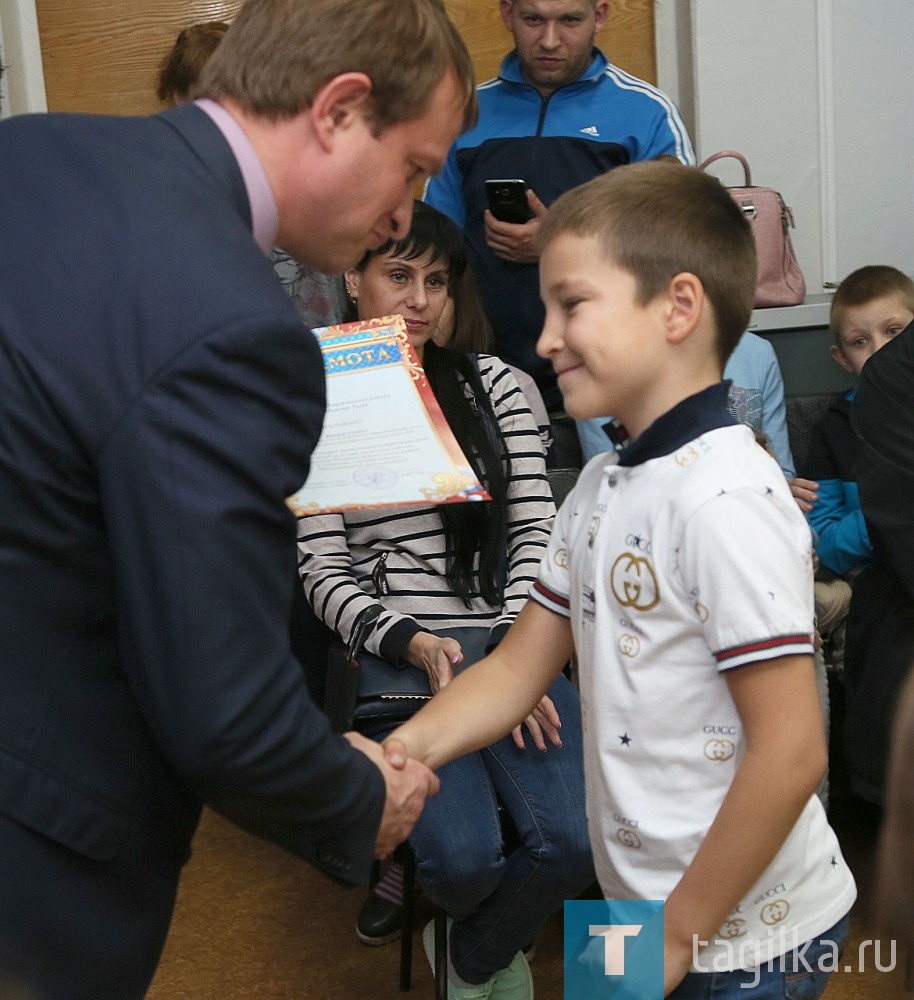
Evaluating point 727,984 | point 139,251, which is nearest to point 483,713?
point 727,984

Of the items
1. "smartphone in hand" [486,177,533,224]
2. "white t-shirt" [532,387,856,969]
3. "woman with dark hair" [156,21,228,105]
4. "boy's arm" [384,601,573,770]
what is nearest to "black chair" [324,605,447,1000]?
"boy's arm" [384,601,573,770]

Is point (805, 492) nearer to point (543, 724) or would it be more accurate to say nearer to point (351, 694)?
point (543, 724)

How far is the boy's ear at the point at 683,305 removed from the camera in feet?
4.50

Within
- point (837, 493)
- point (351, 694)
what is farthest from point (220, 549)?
point (837, 493)

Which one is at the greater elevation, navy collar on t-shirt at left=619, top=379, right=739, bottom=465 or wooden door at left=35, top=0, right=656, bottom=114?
wooden door at left=35, top=0, right=656, bottom=114

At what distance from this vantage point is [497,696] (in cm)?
154

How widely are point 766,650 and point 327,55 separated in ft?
2.53

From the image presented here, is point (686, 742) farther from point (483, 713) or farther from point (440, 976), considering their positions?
point (440, 976)

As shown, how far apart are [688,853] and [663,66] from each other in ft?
11.0

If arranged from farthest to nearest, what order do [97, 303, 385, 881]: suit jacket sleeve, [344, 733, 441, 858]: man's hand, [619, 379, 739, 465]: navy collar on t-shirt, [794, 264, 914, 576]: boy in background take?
1. [794, 264, 914, 576]: boy in background
2. [344, 733, 441, 858]: man's hand
3. [619, 379, 739, 465]: navy collar on t-shirt
4. [97, 303, 385, 881]: suit jacket sleeve

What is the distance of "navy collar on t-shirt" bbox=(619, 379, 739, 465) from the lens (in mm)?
1341

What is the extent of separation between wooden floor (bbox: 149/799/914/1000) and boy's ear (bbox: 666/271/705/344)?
138 centimetres

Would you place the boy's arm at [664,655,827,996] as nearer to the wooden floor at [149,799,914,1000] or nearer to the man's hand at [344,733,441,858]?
the man's hand at [344,733,441,858]

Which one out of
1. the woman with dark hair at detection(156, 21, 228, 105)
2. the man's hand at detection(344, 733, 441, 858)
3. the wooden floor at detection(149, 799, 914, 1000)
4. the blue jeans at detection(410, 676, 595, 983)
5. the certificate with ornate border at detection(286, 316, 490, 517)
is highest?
the woman with dark hair at detection(156, 21, 228, 105)
